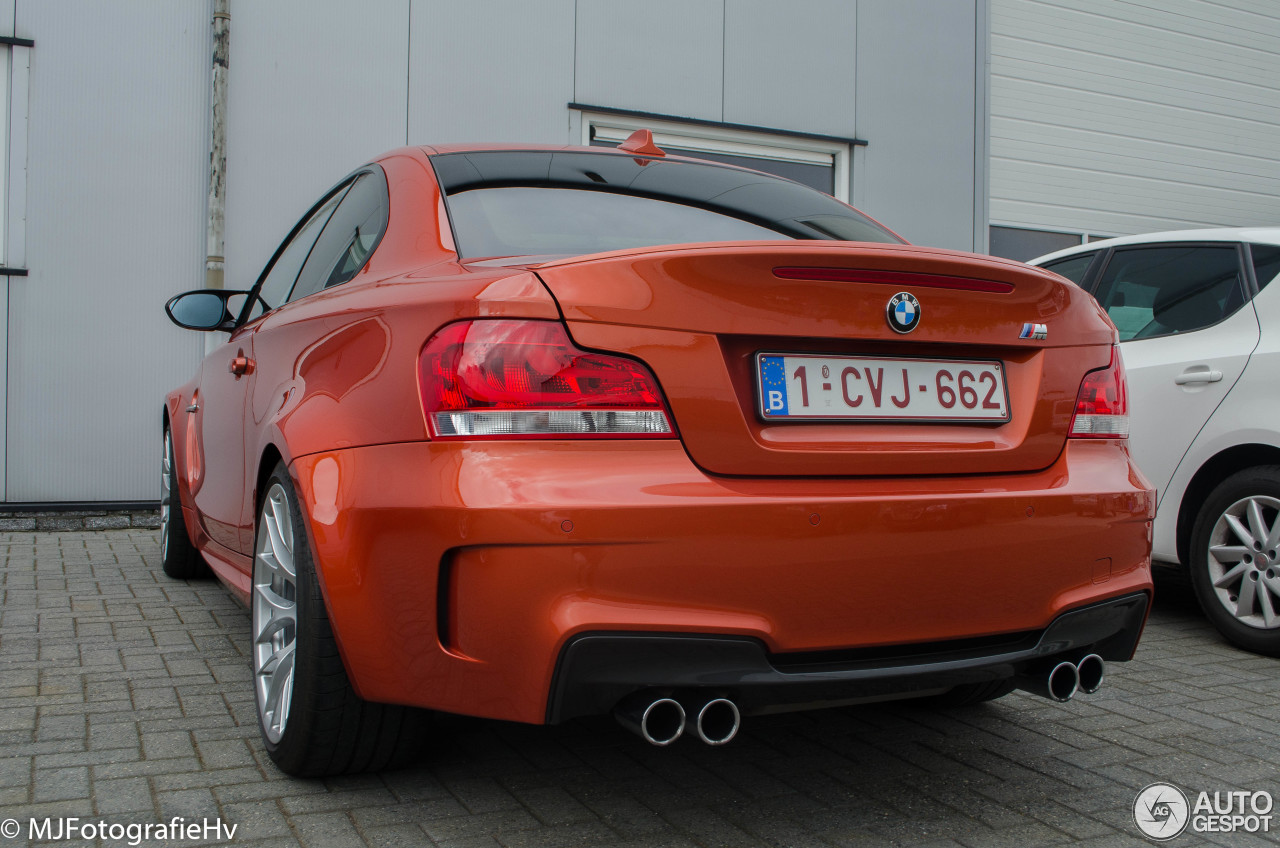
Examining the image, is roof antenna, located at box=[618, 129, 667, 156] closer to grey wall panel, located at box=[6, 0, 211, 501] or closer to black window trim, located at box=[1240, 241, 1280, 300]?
black window trim, located at box=[1240, 241, 1280, 300]

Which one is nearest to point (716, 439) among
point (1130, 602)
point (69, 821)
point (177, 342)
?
point (1130, 602)

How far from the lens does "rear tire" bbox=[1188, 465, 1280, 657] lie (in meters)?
3.79

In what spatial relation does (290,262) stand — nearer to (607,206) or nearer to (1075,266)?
(607,206)

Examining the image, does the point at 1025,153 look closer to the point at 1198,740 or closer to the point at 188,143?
the point at 188,143

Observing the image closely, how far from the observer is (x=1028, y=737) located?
2.90m

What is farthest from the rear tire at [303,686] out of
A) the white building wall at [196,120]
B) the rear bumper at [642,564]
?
the white building wall at [196,120]

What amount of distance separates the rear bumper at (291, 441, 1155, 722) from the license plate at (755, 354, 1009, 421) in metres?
0.13

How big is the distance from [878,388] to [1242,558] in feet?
8.49

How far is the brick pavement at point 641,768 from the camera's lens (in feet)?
7.27

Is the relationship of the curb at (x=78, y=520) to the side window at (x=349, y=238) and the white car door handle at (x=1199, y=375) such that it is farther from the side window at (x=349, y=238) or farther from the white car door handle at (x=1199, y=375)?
the white car door handle at (x=1199, y=375)

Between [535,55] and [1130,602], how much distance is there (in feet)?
20.5

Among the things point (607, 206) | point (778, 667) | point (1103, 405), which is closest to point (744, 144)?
point (607, 206)

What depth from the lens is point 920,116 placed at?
885cm

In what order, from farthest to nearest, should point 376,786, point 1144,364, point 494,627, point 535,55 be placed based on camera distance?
point 535,55 → point 1144,364 → point 376,786 → point 494,627
